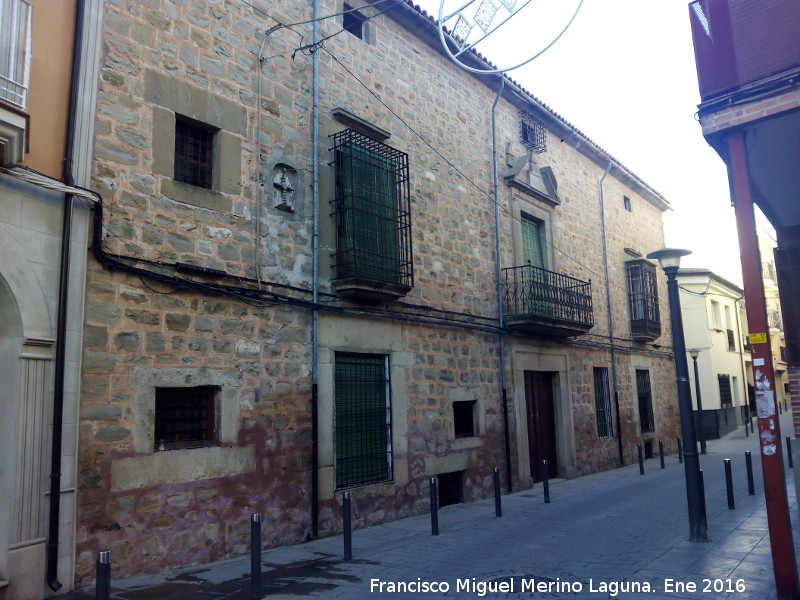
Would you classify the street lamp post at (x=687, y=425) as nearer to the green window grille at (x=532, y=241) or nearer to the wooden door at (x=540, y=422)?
the wooden door at (x=540, y=422)

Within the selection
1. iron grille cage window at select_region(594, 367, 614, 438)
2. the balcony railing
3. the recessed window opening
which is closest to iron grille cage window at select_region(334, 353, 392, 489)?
the recessed window opening

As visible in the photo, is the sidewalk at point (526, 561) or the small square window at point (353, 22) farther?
the small square window at point (353, 22)

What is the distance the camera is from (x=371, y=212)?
351 inches

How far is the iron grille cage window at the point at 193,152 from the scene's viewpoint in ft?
23.2

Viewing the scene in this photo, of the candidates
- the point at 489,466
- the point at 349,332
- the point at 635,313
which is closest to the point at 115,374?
the point at 349,332

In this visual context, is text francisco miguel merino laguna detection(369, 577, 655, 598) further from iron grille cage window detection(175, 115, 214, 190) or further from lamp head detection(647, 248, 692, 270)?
iron grille cage window detection(175, 115, 214, 190)

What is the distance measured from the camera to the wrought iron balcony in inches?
467

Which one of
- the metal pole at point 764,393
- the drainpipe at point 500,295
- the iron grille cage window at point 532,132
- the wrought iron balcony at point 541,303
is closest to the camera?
the metal pole at point 764,393

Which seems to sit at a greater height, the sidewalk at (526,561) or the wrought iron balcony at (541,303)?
the wrought iron balcony at (541,303)

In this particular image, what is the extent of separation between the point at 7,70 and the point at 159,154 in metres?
1.75

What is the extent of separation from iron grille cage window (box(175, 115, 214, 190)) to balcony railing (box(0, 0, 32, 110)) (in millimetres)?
1863

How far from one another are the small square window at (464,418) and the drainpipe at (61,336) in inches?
255

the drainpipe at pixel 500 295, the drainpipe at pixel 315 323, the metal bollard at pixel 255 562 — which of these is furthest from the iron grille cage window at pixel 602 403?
the metal bollard at pixel 255 562

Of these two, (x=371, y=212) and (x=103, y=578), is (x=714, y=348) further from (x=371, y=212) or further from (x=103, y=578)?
(x=103, y=578)
